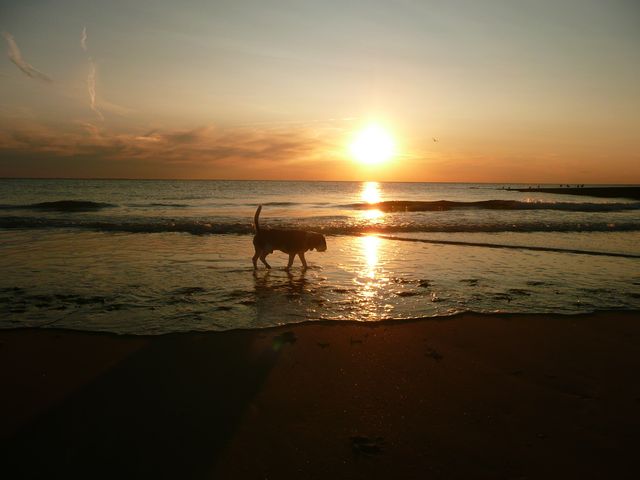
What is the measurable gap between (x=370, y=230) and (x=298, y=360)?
15.5 metres

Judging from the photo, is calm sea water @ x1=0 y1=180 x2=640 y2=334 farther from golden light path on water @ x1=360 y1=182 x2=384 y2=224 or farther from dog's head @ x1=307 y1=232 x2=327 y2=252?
golden light path on water @ x1=360 y1=182 x2=384 y2=224

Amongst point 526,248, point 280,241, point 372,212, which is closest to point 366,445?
point 280,241

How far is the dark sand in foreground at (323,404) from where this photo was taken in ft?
9.82

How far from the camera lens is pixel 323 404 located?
12.4 feet

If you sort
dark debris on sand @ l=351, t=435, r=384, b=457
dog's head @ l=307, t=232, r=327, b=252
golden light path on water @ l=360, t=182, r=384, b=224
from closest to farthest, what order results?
dark debris on sand @ l=351, t=435, r=384, b=457, dog's head @ l=307, t=232, r=327, b=252, golden light path on water @ l=360, t=182, r=384, b=224

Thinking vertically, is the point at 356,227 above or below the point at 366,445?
above

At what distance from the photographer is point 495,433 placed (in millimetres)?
3359

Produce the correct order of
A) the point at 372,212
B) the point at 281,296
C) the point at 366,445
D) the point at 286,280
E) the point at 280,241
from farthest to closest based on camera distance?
the point at 372,212 < the point at 280,241 < the point at 286,280 < the point at 281,296 < the point at 366,445

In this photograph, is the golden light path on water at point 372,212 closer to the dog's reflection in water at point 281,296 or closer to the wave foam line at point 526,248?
the wave foam line at point 526,248

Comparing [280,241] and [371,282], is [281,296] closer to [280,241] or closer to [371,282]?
[371,282]

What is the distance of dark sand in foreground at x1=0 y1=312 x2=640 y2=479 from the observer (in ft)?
9.82

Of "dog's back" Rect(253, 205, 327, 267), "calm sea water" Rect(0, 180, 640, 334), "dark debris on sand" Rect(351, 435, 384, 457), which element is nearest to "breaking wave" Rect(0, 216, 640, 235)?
"calm sea water" Rect(0, 180, 640, 334)

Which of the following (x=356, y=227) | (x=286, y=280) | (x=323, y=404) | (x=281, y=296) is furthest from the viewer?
(x=356, y=227)

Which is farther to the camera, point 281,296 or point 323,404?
point 281,296
